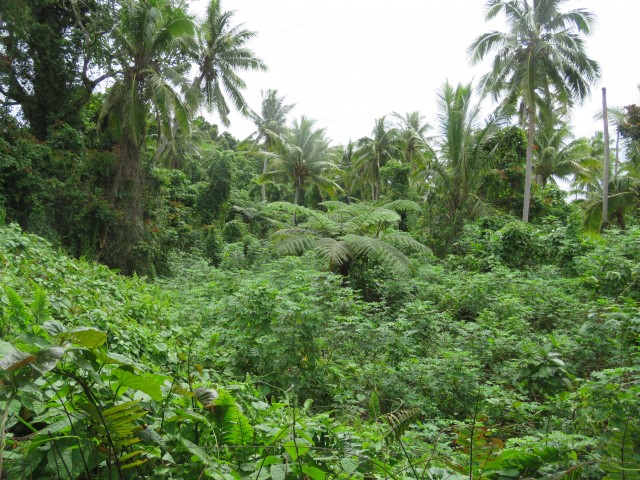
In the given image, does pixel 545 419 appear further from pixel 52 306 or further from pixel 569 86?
pixel 569 86

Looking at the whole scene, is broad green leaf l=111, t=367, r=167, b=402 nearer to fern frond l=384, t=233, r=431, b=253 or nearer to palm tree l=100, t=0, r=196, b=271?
fern frond l=384, t=233, r=431, b=253

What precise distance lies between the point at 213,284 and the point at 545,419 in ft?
18.2

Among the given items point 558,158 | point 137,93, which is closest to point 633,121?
point 558,158

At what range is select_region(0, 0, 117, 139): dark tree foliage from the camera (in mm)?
9711

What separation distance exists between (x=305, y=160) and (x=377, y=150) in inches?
212

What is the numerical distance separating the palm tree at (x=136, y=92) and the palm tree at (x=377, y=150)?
14.6 m

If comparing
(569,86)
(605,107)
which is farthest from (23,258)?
(605,107)

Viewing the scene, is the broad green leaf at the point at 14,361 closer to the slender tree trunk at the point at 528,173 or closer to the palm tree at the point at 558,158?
the slender tree trunk at the point at 528,173

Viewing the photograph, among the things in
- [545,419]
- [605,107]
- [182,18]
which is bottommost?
[545,419]

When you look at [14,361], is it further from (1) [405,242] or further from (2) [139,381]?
(1) [405,242]

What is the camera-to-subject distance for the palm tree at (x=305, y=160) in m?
21.2

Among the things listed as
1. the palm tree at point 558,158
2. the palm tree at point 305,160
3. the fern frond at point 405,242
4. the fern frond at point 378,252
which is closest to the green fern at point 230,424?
the fern frond at point 378,252

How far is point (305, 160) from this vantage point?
70.5 ft

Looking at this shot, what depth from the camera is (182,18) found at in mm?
11273
